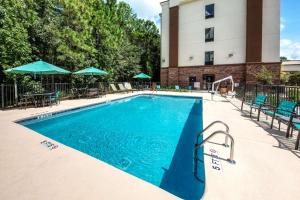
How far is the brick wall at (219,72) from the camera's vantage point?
2159 cm

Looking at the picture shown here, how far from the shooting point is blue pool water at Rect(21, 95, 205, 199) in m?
3.81

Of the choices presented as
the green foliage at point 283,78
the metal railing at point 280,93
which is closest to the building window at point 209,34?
the green foliage at point 283,78

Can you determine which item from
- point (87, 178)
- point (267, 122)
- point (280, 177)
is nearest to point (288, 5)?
point (267, 122)

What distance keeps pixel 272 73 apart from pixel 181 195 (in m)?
22.7

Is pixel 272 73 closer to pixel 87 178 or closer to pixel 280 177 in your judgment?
pixel 280 177

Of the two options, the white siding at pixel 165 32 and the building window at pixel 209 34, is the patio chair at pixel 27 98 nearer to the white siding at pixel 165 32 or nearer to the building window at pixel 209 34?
the white siding at pixel 165 32

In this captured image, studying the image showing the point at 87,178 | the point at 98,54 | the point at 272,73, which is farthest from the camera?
the point at 272,73

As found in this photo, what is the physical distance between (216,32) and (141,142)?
2317 cm

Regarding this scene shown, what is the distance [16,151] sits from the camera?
402 centimetres

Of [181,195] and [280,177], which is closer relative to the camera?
[280,177]

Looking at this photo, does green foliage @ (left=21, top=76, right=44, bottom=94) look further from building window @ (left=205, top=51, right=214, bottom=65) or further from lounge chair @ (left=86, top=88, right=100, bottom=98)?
building window @ (left=205, top=51, right=214, bottom=65)

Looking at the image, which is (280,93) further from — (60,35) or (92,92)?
(60,35)

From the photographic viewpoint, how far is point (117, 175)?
3.07m

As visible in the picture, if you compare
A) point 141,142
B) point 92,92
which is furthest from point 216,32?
point 141,142
